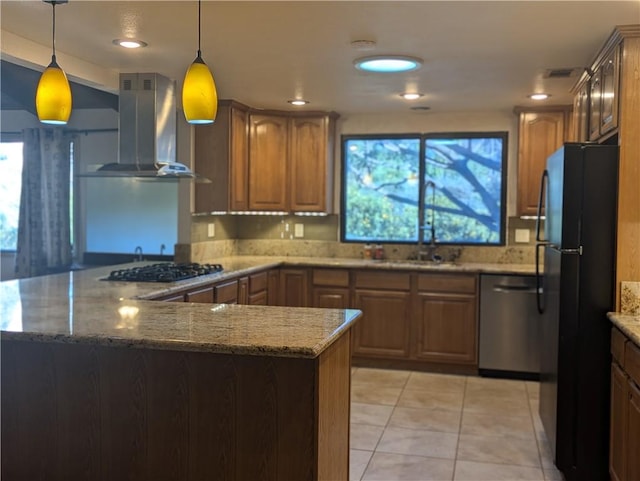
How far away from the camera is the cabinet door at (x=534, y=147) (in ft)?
16.8

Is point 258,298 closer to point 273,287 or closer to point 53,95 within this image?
point 273,287

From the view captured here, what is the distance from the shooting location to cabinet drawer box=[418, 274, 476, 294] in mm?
5141

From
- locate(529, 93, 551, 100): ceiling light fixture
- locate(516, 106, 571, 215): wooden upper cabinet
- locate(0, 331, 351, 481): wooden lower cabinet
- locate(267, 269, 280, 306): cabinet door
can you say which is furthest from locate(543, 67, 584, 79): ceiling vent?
locate(267, 269, 280, 306): cabinet door

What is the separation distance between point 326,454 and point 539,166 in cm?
365

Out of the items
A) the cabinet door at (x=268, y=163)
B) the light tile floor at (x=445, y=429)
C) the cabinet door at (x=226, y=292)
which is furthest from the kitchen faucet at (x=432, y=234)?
the cabinet door at (x=226, y=292)

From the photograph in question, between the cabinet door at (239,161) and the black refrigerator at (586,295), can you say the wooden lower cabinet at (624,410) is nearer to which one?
the black refrigerator at (586,295)

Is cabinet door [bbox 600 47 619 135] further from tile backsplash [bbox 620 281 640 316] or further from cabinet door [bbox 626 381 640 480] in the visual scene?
cabinet door [bbox 626 381 640 480]

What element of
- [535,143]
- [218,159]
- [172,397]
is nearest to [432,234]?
[535,143]

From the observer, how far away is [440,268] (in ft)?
17.0

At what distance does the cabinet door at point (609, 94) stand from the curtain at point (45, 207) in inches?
183

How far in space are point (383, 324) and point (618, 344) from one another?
105 inches

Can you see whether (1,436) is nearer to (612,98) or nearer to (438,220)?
(612,98)

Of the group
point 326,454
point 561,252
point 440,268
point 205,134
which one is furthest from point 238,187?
point 326,454

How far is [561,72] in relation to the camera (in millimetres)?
3910
